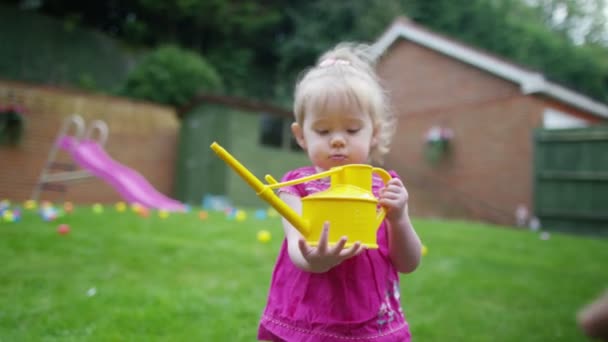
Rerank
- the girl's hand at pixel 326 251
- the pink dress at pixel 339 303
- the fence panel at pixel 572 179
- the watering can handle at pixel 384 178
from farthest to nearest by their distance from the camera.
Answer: the fence panel at pixel 572 179 < the pink dress at pixel 339 303 < the watering can handle at pixel 384 178 < the girl's hand at pixel 326 251

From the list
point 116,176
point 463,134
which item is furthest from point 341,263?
point 463,134

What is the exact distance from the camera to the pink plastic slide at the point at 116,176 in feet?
28.5

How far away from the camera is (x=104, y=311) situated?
2580 millimetres

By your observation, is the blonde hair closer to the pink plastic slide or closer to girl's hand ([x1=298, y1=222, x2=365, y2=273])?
girl's hand ([x1=298, y1=222, x2=365, y2=273])

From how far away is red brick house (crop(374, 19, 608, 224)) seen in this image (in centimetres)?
1100

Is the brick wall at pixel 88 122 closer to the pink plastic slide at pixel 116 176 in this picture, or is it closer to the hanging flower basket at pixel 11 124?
the hanging flower basket at pixel 11 124

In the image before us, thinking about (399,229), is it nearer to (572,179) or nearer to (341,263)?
(341,263)

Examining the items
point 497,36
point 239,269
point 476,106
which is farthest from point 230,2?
point 239,269

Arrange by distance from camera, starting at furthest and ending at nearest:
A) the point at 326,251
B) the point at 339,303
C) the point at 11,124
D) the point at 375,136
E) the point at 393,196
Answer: the point at 11,124 → the point at 375,136 → the point at 339,303 → the point at 393,196 → the point at 326,251

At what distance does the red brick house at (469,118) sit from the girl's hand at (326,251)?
34.4 feet

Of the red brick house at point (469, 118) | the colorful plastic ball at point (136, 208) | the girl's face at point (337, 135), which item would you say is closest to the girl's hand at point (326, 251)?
the girl's face at point (337, 135)

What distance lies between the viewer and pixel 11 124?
10.9 m

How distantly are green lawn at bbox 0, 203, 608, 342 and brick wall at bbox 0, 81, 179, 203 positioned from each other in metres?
7.12

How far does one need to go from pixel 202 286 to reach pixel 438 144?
10.5 metres
